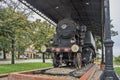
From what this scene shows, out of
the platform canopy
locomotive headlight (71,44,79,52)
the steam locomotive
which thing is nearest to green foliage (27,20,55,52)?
the platform canopy

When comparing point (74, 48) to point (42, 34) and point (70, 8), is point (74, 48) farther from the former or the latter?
point (42, 34)

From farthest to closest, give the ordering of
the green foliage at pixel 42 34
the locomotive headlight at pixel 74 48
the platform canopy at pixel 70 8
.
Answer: the green foliage at pixel 42 34 < the platform canopy at pixel 70 8 < the locomotive headlight at pixel 74 48

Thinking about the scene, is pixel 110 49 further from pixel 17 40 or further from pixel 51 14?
pixel 17 40

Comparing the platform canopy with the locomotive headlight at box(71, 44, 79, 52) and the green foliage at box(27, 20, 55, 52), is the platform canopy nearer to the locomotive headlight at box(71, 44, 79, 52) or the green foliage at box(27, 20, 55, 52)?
the locomotive headlight at box(71, 44, 79, 52)

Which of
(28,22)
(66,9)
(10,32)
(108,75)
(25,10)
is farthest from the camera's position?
(25,10)

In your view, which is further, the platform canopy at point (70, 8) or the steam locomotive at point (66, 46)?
the platform canopy at point (70, 8)

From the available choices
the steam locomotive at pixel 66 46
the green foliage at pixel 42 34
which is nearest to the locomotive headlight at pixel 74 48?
the steam locomotive at pixel 66 46

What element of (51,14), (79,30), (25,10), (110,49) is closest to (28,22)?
(25,10)

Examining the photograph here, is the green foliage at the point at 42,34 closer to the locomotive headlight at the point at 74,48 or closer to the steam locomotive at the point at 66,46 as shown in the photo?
the steam locomotive at the point at 66,46

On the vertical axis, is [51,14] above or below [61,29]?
above

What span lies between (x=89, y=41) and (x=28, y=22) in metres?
14.3

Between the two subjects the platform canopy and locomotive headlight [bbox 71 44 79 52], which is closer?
locomotive headlight [bbox 71 44 79 52]

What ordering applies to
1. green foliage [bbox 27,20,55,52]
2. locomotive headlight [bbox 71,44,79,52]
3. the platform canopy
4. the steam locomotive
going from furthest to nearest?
green foliage [bbox 27,20,55,52] → the platform canopy → the steam locomotive → locomotive headlight [bbox 71,44,79,52]

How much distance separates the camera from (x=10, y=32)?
3092 centimetres
